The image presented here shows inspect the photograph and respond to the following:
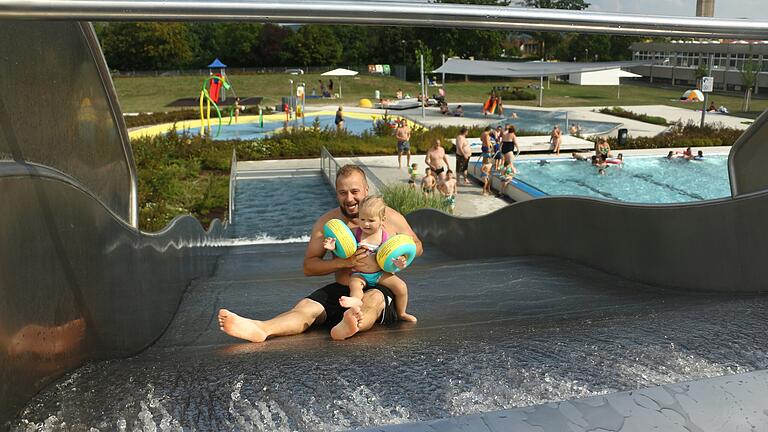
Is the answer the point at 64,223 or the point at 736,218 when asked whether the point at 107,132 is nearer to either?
the point at 64,223

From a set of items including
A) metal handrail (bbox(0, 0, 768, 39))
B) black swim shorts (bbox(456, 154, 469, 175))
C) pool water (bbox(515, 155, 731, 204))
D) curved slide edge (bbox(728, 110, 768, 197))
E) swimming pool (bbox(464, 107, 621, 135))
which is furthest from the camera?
swimming pool (bbox(464, 107, 621, 135))

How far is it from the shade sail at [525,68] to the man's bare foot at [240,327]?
1246 inches

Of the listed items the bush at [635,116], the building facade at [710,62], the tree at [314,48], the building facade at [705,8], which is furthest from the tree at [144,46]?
the building facade at [705,8]

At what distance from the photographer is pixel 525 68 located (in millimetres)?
34938

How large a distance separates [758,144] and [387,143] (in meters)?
20.0

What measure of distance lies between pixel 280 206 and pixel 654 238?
1183 cm

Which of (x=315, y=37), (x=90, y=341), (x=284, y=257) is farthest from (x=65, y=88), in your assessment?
(x=315, y=37)

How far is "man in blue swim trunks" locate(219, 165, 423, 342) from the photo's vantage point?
3402mm

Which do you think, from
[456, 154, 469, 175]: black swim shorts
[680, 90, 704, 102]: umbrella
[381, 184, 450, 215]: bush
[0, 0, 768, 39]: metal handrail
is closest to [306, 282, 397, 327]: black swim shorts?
[0, 0, 768, 39]: metal handrail

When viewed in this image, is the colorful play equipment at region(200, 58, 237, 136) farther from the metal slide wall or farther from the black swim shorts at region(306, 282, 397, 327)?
the black swim shorts at region(306, 282, 397, 327)

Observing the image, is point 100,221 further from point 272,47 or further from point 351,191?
point 272,47

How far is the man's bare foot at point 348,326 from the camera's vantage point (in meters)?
3.33

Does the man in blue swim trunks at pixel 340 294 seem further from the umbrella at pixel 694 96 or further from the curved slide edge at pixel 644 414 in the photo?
the umbrella at pixel 694 96

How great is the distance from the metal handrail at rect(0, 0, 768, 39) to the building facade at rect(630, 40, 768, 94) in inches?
1341
